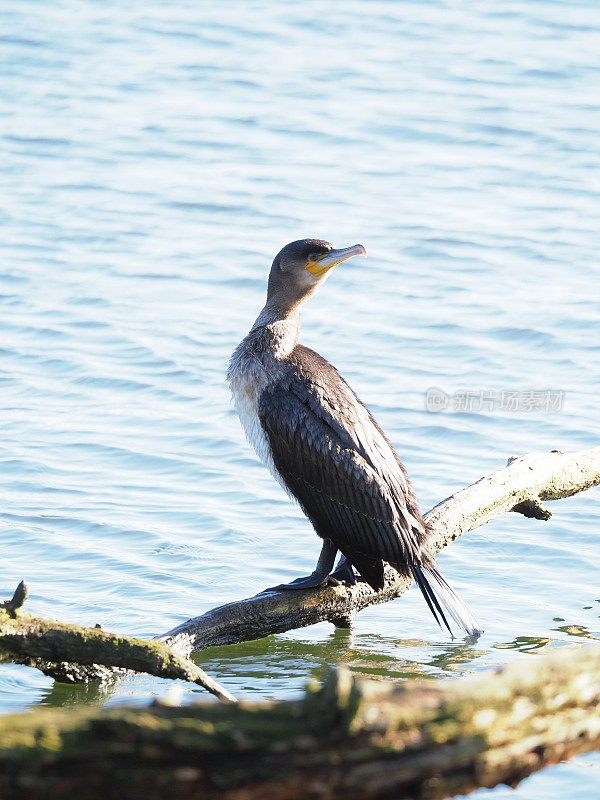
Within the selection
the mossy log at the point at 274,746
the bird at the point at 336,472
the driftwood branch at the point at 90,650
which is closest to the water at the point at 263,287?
the mossy log at the point at 274,746

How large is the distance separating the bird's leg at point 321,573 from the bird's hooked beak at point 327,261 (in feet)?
4.46

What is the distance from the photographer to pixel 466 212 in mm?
13461

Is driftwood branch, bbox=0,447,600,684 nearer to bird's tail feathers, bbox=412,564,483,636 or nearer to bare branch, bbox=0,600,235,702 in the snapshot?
bare branch, bbox=0,600,235,702

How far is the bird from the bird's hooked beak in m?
0.53

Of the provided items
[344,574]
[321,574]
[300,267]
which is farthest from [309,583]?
[300,267]

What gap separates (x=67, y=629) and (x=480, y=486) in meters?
2.39

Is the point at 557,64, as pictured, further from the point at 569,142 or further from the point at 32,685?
the point at 32,685

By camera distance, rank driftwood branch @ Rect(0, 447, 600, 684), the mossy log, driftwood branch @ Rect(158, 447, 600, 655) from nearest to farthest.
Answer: the mossy log
driftwood branch @ Rect(0, 447, 600, 684)
driftwood branch @ Rect(158, 447, 600, 655)

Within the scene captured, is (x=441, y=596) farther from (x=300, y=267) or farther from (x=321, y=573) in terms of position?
(x=300, y=267)

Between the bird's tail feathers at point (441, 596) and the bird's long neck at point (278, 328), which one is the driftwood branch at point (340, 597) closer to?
the bird's tail feathers at point (441, 596)

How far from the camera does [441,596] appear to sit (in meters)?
5.41

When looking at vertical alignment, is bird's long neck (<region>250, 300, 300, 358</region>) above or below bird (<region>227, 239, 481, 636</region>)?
above

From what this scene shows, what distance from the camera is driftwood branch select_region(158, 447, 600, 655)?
487cm

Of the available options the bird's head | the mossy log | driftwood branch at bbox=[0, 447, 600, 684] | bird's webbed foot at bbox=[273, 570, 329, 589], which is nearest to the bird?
bird's webbed foot at bbox=[273, 570, 329, 589]
